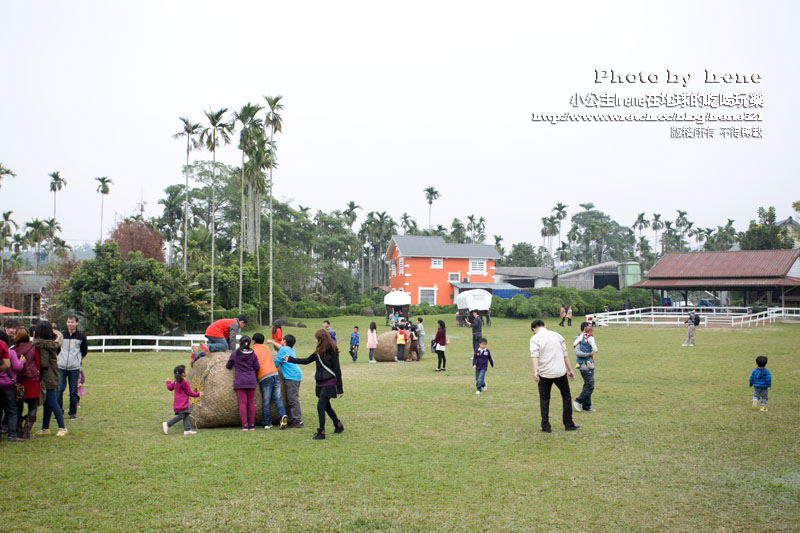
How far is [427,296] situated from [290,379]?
54618mm

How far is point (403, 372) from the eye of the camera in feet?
63.3

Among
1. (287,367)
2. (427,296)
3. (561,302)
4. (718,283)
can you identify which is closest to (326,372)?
(287,367)

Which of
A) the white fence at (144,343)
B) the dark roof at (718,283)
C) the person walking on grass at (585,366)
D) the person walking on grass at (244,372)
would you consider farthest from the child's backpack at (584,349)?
the dark roof at (718,283)

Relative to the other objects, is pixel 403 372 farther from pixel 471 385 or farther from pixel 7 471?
pixel 7 471

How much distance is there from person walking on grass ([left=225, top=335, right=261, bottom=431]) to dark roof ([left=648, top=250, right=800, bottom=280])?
43.2 meters

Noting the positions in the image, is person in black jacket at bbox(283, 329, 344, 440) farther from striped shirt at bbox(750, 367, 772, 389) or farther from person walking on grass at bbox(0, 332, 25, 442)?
striped shirt at bbox(750, 367, 772, 389)

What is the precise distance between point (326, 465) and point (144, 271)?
24244 mm

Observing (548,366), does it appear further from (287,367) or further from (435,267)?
(435,267)

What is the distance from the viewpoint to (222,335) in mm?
11453

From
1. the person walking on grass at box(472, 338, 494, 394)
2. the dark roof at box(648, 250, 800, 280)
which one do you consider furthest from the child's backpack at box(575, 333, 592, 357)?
the dark roof at box(648, 250, 800, 280)

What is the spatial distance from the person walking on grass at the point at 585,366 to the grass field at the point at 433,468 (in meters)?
0.34

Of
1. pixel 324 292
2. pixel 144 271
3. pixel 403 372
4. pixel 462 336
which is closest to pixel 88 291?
pixel 144 271

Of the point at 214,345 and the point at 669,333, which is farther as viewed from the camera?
the point at 669,333

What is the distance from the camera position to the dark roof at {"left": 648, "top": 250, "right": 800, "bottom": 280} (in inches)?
1718
